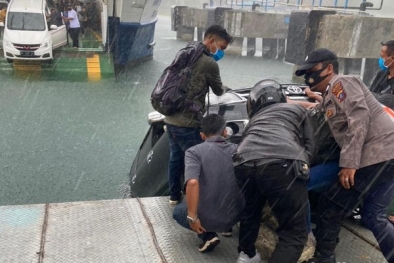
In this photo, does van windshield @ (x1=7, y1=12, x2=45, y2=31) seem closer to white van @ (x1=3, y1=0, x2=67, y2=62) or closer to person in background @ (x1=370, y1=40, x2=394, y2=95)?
white van @ (x1=3, y1=0, x2=67, y2=62)

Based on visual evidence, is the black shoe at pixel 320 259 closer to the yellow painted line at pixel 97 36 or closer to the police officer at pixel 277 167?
the police officer at pixel 277 167

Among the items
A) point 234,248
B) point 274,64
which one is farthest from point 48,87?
point 274,64

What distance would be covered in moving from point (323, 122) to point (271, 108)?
44 cm

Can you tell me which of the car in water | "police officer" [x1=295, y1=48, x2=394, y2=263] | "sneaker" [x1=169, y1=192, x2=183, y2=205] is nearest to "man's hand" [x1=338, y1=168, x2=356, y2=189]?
"police officer" [x1=295, y1=48, x2=394, y2=263]

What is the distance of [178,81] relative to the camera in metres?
3.32

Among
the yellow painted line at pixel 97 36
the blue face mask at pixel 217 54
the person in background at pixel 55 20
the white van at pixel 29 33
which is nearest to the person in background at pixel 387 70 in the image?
the blue face mask at pixel 217 54

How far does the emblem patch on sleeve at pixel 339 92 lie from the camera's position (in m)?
2.56

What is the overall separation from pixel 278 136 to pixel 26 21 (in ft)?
53.2

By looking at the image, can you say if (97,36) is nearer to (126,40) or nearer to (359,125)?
(126,40)

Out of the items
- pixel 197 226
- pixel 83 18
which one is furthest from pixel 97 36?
pixel 197 226

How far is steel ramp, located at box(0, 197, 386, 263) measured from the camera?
3.02 meters

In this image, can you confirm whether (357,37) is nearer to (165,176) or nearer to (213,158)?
(165,176)

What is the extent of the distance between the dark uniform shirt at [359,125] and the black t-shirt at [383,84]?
4.75 feet

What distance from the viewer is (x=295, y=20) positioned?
1702 cm
